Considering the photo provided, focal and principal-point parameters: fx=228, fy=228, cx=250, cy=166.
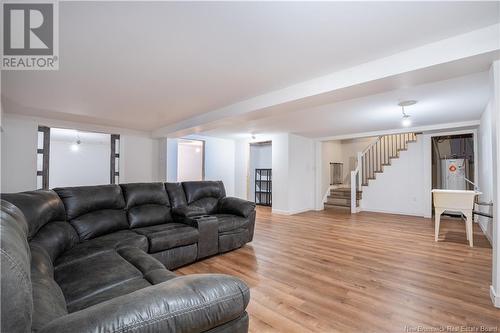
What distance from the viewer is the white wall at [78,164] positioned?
270 inches

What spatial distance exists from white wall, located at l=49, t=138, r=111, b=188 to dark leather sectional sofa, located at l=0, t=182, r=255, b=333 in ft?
15.3

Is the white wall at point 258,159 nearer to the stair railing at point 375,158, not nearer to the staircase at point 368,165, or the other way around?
the staircase at point 368,165

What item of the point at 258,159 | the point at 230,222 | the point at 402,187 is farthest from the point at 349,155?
the point at 230,222

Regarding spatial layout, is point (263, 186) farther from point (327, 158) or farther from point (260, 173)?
point (327, 158)

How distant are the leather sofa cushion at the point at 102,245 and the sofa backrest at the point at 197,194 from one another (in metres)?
0.92

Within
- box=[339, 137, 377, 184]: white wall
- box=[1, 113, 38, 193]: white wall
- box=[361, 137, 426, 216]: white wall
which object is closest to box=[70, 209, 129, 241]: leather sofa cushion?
box=[1, 113, 38, 193]: white wall

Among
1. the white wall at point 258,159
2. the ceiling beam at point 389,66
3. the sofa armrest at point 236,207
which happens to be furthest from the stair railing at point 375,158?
the ceiling beam at point 389,66

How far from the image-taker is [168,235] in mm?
2572

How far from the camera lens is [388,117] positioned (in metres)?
4.33

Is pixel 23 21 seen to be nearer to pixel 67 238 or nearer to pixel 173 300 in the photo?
pixel 67 238

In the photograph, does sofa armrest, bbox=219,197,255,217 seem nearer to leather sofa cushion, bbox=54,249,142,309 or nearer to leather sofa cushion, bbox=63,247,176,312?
leather sofa cushion, bbox=63,247,176,312

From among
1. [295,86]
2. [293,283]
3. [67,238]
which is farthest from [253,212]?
[67,238]

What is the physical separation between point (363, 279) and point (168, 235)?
2.16 metres

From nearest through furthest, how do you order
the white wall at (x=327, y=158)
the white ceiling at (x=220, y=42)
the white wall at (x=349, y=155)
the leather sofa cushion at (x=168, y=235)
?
the white ceiling at (x=220, y=42) → the leather sofa cushion at (x=168, y=235) → the white wall at (x=327, y=158) → the white wall at (x=349, y=155)
